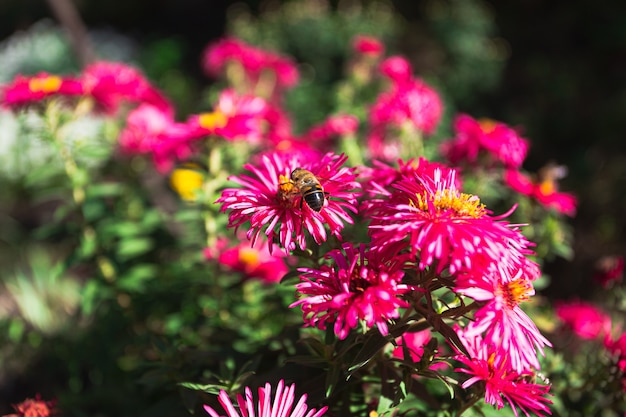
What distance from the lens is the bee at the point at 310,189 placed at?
0.90 m

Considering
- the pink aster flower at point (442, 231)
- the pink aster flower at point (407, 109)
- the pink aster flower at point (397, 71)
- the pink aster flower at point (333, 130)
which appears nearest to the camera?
the pink aster flower at point (442, 231)

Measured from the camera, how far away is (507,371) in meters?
0.89

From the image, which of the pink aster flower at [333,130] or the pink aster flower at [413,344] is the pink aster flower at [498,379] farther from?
the pink aster flower at [333,130]

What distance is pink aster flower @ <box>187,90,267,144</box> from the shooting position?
1.46 meters

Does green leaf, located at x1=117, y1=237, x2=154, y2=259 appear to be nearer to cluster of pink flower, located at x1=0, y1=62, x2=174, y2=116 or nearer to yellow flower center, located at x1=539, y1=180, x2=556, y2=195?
cluster of pink flower, located at x1=0, y1=62, x2=174, y2=116

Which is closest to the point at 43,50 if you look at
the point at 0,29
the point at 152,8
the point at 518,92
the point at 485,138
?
the point at 0,29

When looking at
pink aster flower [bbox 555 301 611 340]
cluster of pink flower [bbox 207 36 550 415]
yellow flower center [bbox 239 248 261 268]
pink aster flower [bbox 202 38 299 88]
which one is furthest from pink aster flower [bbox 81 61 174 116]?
pink aster flower [bbox 555 301 611 340]

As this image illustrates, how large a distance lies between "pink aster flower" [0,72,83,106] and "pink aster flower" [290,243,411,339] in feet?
3.50

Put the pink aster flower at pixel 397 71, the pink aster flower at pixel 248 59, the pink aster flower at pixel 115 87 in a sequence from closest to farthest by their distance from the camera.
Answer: the pink aster flower at pixel 115 87 < the pink aster flower at pixel 397 71 < the pink aster flower at pixel 248 59

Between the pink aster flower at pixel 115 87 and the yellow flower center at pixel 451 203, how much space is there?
3.88 feet

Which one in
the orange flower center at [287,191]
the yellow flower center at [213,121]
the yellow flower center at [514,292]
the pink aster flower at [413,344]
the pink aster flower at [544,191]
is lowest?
the pink aster flower at [413,344]

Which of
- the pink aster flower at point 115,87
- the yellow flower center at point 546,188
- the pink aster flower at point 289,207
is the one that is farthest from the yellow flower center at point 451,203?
the pink aster flower at point 115,87

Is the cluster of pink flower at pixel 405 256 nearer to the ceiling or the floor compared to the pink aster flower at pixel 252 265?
nearer to the ceiling

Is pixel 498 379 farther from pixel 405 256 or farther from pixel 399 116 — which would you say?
pixel 399 116
